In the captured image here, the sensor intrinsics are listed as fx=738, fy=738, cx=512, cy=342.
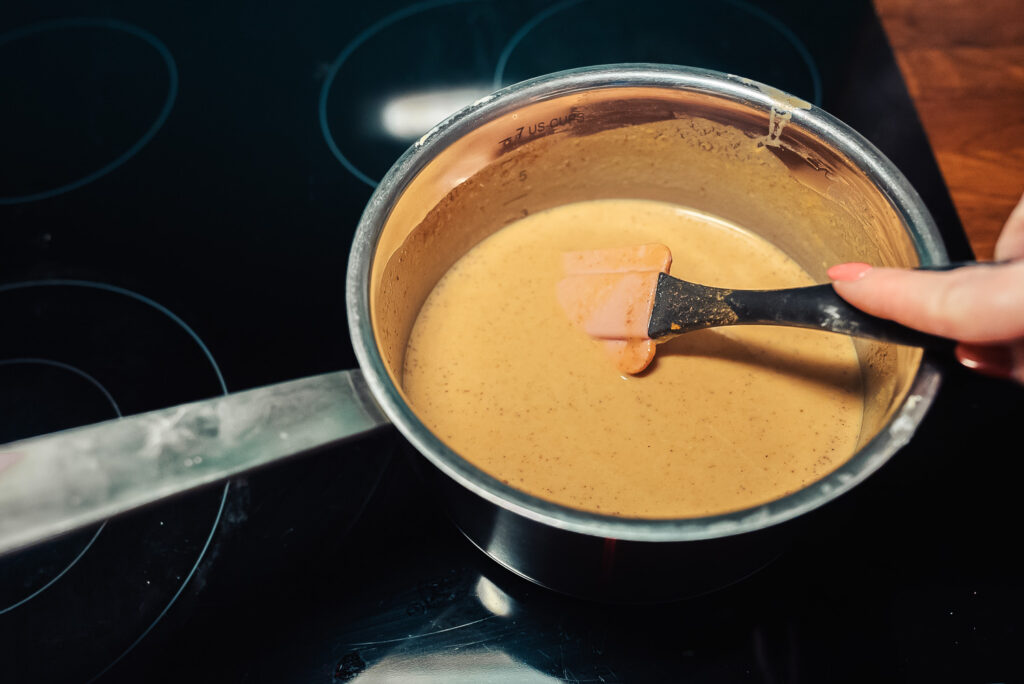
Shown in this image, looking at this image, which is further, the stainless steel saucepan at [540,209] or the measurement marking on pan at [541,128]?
the measurement marking on pan at [541,128]

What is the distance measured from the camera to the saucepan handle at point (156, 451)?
1.79ft

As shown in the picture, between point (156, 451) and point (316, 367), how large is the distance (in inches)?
14.1

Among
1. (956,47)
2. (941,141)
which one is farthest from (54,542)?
(956,47)

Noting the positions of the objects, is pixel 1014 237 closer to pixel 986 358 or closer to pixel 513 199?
pixel 986 358

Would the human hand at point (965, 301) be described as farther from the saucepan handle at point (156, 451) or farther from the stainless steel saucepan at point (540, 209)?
the saucepan handle at point (156, 451)

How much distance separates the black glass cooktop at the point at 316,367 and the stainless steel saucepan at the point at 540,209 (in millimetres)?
87

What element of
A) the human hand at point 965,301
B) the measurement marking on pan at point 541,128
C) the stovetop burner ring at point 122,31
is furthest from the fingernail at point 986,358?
the stovetop burner ring at point 122,31

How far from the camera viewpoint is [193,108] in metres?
1.16

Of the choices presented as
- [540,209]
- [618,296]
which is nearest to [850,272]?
[618,296]

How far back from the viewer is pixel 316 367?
0.94m

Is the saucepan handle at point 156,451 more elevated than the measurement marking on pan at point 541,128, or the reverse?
the measurement marking on pan at point 541,128

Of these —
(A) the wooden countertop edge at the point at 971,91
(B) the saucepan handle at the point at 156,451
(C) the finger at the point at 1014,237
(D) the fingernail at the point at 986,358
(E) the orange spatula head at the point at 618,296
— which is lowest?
(B) the saucepan handle at the point at 156,451

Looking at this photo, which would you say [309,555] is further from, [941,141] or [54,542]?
[941,141]

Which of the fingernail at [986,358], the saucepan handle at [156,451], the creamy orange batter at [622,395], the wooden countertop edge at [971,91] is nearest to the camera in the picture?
the saucepan handle at [156,451]
